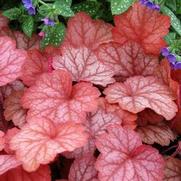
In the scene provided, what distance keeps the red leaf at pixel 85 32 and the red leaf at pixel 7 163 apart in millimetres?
654

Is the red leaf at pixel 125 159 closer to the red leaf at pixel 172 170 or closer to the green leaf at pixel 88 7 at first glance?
the red leaf at pixel 172 170

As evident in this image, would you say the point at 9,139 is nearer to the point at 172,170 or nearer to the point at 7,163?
the point at 7,163

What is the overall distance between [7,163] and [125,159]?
38 cm

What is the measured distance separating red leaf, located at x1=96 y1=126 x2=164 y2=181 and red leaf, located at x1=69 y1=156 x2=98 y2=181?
6 cm

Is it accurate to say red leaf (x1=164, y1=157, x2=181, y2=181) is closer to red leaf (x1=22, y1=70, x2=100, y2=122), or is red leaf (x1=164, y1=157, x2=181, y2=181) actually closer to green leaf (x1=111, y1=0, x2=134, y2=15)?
red leaf (x1=22, y1=70, x2=100, y2=122)

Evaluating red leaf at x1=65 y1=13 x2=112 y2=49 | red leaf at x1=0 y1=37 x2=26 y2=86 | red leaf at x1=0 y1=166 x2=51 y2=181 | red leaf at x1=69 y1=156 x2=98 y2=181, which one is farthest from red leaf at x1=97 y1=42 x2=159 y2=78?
red leaf at x1=0 y1=166 x2=51 y2=181

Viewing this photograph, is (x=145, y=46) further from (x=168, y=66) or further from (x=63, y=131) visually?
(x=63, y=131)

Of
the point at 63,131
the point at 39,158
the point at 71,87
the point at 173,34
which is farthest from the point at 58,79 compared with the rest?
the point at 173,34

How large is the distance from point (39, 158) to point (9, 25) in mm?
952

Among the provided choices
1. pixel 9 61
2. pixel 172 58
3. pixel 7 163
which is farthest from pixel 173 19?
pixel 7 163

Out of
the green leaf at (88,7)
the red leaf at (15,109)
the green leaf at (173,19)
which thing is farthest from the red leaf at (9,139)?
the green leaf at (173,19)

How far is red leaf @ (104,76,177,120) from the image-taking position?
163 cm

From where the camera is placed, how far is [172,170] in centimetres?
162

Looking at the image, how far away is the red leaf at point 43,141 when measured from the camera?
4.49 ft
